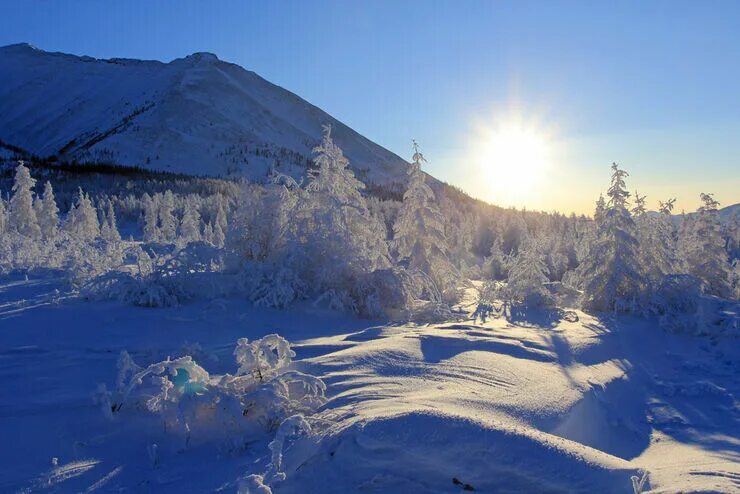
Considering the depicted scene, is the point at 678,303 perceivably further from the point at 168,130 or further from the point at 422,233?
the point at 168,130

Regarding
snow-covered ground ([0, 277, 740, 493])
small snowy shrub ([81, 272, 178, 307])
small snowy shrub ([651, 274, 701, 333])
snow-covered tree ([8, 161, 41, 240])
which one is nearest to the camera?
snow-covered ground ([0, 277, 740, 493])

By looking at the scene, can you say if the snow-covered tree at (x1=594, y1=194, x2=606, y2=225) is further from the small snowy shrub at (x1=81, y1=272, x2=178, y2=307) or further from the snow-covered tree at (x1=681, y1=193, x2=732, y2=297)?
the small snowy shrub at (x1=81, y1=272, x2=178, y2=307)

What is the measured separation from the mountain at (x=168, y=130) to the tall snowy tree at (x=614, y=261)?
107 meters

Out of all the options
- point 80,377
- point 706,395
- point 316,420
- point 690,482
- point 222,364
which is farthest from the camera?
point 706,395

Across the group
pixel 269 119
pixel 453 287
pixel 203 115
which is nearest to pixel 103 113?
pixel 203 115

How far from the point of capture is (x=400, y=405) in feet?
14.8

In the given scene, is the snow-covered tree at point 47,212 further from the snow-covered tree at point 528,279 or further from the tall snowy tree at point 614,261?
the tall snowy tree at point 614,261

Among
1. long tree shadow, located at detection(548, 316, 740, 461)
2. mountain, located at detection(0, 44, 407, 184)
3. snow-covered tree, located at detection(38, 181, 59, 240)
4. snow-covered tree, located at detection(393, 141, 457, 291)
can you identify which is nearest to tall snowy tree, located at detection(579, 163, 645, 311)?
long tree shadow, located at detection(548, 316, 740, 461)

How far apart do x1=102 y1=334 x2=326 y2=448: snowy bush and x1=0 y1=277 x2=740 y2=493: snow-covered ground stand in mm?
167

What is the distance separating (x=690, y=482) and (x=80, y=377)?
586 cm

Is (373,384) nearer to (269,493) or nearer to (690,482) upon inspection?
(269,493)

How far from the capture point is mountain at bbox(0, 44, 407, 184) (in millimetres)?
134375

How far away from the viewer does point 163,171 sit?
122 metres

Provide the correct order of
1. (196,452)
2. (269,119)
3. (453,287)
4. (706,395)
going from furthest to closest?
1. (269,119)
2. (453,287)
3. (706,395)
4. (196,452)
